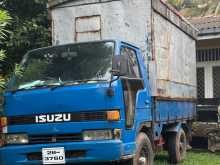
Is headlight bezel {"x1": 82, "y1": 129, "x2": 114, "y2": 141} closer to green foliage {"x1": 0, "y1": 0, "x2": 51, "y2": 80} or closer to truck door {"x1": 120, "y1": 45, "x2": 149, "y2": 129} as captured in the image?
truck door {"x1": 120, "y1": 45, "x2": 149, "y2": 129}

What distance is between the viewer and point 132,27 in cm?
957

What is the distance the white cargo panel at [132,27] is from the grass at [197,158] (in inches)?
61.4

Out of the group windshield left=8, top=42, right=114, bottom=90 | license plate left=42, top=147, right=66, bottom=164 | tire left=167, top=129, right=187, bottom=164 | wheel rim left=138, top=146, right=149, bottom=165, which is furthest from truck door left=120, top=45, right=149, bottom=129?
tire left=167, top=129, right=187, bottom=164

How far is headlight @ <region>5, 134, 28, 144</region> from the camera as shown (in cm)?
779

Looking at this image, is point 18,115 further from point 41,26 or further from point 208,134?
point 208,134

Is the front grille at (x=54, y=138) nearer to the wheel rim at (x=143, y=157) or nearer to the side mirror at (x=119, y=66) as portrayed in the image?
the side mirror at (x=119, y=66)

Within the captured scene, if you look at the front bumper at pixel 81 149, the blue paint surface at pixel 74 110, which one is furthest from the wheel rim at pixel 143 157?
the front bumper at pixel 81 149

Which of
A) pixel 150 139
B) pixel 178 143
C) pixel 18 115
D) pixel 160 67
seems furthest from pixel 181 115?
pixel 18 115

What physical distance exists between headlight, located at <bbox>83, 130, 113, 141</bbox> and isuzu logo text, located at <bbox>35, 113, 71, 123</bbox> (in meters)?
0.34

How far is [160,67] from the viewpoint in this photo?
32.3 feet

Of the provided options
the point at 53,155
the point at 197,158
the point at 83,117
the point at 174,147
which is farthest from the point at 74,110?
the point at 197,158

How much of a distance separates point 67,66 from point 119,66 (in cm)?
98

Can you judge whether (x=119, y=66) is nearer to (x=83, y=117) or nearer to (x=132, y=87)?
(x=132, y=87)

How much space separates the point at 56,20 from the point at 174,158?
12.1 feet
